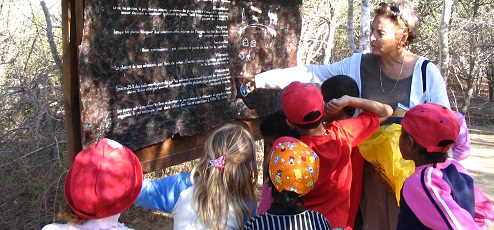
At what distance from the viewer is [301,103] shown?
2678 mm

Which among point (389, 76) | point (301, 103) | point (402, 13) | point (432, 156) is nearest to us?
point (432, 156)

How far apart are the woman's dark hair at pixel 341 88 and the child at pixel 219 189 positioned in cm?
90

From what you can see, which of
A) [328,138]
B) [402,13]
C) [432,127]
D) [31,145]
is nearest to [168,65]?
[328,138]

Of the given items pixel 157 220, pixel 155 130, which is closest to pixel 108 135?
pixel 155 130

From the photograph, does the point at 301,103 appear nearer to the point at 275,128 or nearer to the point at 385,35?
the point at 275,128

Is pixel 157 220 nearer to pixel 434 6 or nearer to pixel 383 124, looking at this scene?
pixel 383 124

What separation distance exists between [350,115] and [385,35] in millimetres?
569

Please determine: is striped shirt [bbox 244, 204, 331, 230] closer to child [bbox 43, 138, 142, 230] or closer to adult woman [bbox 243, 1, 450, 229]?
child [bbox 43, 138, 142, 230]

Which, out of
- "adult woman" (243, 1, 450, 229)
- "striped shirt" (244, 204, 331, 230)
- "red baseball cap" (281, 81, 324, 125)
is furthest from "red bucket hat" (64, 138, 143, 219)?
"adult woman" (243, 1, 450, 229)

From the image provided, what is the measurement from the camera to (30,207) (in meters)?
4.79

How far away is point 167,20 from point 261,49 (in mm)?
1285

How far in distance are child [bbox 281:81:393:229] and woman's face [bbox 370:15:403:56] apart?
1.38ft

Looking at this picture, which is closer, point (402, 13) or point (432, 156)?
point (432, 156)

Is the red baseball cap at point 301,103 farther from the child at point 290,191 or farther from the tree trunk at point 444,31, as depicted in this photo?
the tree trunk at point 444,31
